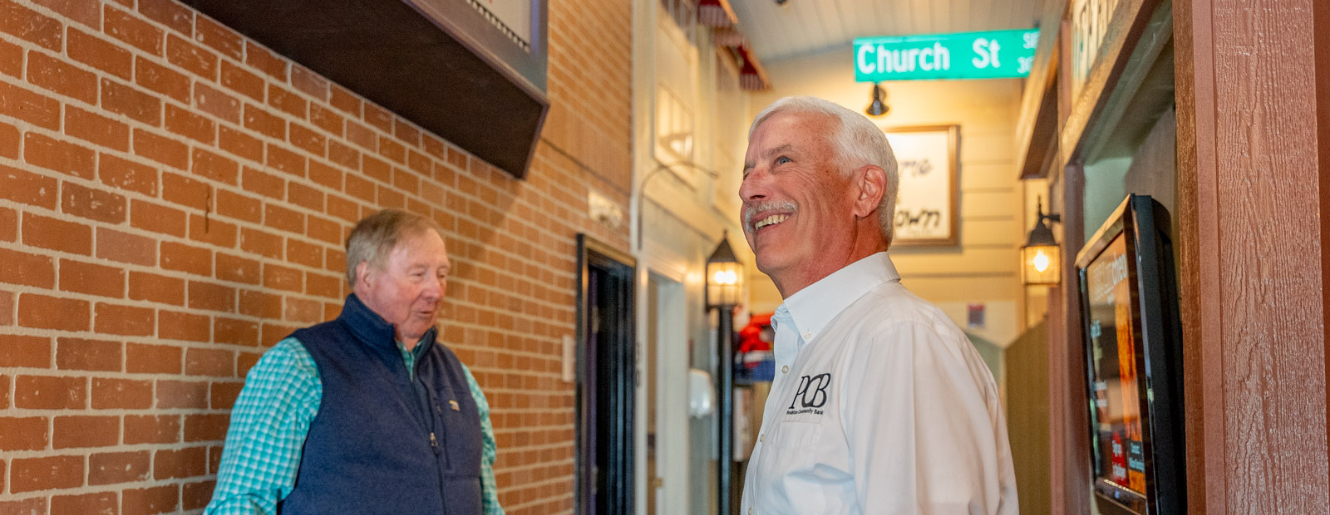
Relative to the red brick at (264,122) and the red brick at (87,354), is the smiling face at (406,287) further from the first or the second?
the red brick at (87,354)

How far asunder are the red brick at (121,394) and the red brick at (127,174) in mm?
390

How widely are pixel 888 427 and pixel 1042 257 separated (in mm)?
3731

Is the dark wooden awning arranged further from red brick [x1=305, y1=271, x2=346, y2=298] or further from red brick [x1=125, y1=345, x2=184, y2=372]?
red brick [x1=125, y1=345, x2=184, y2=372]

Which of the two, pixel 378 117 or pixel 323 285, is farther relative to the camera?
pixel 378 117

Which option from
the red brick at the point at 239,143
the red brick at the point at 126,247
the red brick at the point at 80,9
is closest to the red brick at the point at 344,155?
the red brick at the point at 239,143

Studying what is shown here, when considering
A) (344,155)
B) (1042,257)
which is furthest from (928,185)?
(344,155)

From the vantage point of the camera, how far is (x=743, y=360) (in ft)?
27.6

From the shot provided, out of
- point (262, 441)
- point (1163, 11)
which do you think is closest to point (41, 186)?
point (262, 441)

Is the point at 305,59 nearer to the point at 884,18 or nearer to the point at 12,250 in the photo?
the point at 12,250

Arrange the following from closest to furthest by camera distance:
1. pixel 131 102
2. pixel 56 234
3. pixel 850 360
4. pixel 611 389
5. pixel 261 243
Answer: pixel 850 360
pixel 56 234
pixel 131 102
pixel 261 243
pixel 611 389

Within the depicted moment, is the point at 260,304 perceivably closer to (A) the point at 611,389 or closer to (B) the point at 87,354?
(B) the point at 87,354

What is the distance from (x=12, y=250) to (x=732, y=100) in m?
7.93

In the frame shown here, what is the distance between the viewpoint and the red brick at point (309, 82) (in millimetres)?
2986

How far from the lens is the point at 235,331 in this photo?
105 inches
